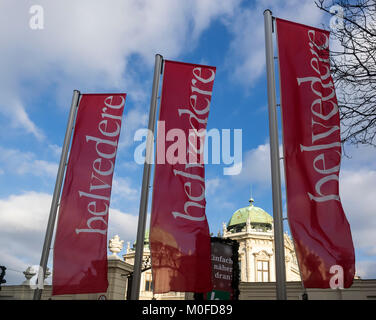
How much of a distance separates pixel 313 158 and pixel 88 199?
5989mm

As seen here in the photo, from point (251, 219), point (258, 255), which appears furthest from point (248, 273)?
point (251, 219)

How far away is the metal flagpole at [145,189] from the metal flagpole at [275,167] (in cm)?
327

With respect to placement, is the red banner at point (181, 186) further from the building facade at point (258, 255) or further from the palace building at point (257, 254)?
the building facade at point (258, 255)

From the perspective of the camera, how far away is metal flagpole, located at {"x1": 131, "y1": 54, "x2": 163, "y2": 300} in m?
8.23

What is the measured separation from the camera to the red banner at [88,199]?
8688mm

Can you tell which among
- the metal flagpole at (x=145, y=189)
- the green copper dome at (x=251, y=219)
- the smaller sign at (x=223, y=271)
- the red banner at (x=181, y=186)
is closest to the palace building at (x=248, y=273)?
the green copper dome at (x=251, y=219)

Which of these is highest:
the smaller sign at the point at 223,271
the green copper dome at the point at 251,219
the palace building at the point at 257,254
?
the green copper dome at the point at 251,219

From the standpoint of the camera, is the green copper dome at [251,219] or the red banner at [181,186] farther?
the green copper dome at [251,219]

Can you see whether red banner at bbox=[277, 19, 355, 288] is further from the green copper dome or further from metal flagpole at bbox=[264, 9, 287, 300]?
the green copper dome

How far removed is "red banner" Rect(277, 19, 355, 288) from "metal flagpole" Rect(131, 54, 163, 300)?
377 cm

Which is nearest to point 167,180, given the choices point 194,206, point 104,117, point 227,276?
point 194,206

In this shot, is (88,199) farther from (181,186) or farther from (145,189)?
(181,186)

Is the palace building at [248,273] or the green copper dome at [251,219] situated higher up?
the green copper dome at [251,219]

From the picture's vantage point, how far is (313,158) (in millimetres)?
7301
